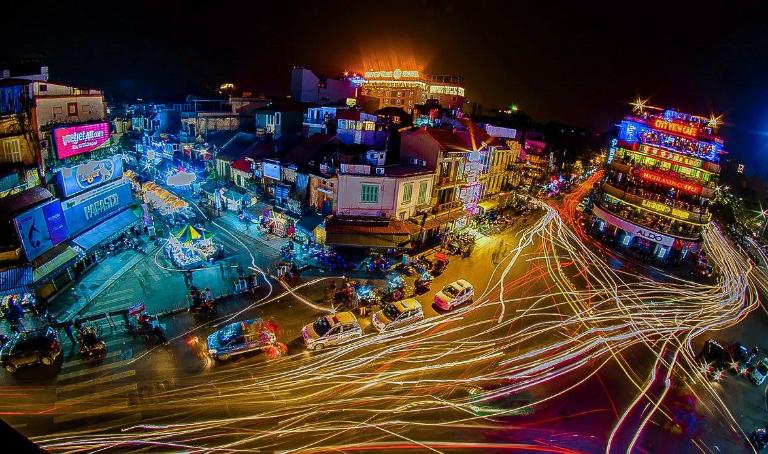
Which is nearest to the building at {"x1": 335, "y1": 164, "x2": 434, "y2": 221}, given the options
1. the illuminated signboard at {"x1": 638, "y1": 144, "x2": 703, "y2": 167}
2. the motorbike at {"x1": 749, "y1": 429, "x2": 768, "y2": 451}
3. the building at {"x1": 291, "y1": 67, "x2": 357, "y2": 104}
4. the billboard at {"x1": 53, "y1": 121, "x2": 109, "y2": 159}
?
the billboard at {"x1": 53, "y1": 121, "x2": 109, "y2": 159}

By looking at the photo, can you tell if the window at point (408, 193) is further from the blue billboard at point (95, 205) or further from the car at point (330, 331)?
the blue billboard at point (95, 205)

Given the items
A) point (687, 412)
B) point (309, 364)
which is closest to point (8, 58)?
point (309, 364)

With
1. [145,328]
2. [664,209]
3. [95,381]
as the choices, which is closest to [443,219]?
[664,209]

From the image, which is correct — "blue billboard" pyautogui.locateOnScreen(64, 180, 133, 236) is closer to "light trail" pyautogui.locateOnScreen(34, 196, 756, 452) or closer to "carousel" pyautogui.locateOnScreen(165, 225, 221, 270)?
"carousel" pyautogui.locateOnScreen(165, 225, 221, 270)

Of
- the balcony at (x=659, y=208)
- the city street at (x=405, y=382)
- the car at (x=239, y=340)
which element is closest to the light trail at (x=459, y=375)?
the city street at (x=405, y=382)

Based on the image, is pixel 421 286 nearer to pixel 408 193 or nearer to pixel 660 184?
pixel 408 193

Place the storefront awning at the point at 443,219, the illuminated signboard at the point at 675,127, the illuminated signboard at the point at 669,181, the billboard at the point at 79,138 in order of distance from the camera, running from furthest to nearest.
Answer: the illuminated signboard at the point at 675,127
the illuminated signboard at the point at 669,181
the storefront awning at the point at 443,219
the billboard at the point at 79,138
